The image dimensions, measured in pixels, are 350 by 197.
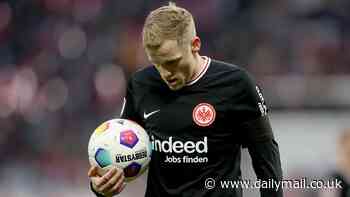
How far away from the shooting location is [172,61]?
3.68 meters

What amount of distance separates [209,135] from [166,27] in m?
0.51

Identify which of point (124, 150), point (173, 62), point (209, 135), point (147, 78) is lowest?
point (124, 150)

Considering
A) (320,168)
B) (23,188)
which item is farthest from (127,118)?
(23,188)

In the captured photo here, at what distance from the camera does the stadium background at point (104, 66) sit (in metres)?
9.63

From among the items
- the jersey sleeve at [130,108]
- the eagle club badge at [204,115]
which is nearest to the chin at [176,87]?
the eagle club badge at [204,115]

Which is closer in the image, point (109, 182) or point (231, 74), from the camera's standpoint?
point (109, 182)

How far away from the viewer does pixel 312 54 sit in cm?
1110

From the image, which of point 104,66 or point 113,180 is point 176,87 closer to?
point 113,180

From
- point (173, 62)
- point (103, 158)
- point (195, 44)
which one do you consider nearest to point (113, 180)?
point (103, 158)

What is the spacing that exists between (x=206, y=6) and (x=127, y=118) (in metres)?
8.01

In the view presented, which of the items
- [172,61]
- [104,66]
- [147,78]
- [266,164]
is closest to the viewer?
[172,61]

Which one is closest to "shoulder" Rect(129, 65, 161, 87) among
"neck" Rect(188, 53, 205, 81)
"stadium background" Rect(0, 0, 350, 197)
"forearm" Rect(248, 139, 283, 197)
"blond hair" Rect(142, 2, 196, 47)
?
"neck" Rect(188, 53, 205, 81)

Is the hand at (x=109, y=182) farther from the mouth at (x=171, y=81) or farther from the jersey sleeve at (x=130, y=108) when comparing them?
the mouth at (x=171, y=81)

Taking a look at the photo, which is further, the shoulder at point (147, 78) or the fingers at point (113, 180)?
the shoulder at point (147, 78)
